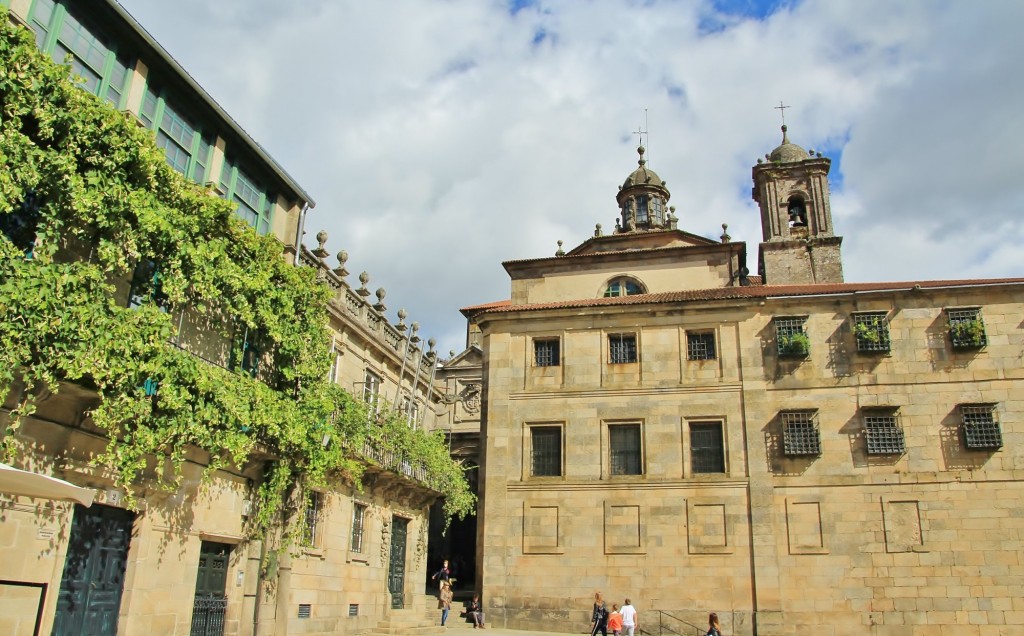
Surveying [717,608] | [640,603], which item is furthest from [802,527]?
[640,603]

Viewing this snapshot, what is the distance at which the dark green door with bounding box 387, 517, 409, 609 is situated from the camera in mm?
24031

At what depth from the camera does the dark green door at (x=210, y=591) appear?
1568 centimetres

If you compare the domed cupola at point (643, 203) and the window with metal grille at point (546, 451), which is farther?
the domed cupola at point (643, 203)

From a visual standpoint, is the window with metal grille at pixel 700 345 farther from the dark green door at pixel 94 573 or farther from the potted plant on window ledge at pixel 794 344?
the dark green door at pixel 94 573

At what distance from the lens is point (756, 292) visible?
25828 mm

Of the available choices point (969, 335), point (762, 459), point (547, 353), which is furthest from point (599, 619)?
point (969, 335)

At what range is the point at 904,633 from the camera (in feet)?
71.2

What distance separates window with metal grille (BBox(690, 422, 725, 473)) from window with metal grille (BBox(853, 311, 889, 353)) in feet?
16.4

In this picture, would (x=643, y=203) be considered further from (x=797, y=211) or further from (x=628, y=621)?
(x=628, y=621)

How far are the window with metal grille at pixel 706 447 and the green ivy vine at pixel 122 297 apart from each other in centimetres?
1220

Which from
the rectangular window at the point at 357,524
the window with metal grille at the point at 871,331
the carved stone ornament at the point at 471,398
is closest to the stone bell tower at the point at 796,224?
the window with metal grille at the point at 871,331

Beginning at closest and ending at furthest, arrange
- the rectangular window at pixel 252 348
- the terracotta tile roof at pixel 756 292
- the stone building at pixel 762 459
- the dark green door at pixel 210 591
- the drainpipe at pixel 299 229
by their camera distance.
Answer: the dark green door at pixel 210 591
the rectangular window at pixel 252 348
the drainpipe at pixel 299 229
the stone building at pixel 762 459
the terracotta tile roof at pixel 756 292

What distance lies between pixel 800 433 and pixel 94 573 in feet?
62.3

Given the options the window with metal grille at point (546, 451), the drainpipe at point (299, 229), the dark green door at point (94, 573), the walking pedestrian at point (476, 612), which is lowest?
the walking pedestrian at point (476, 612)
